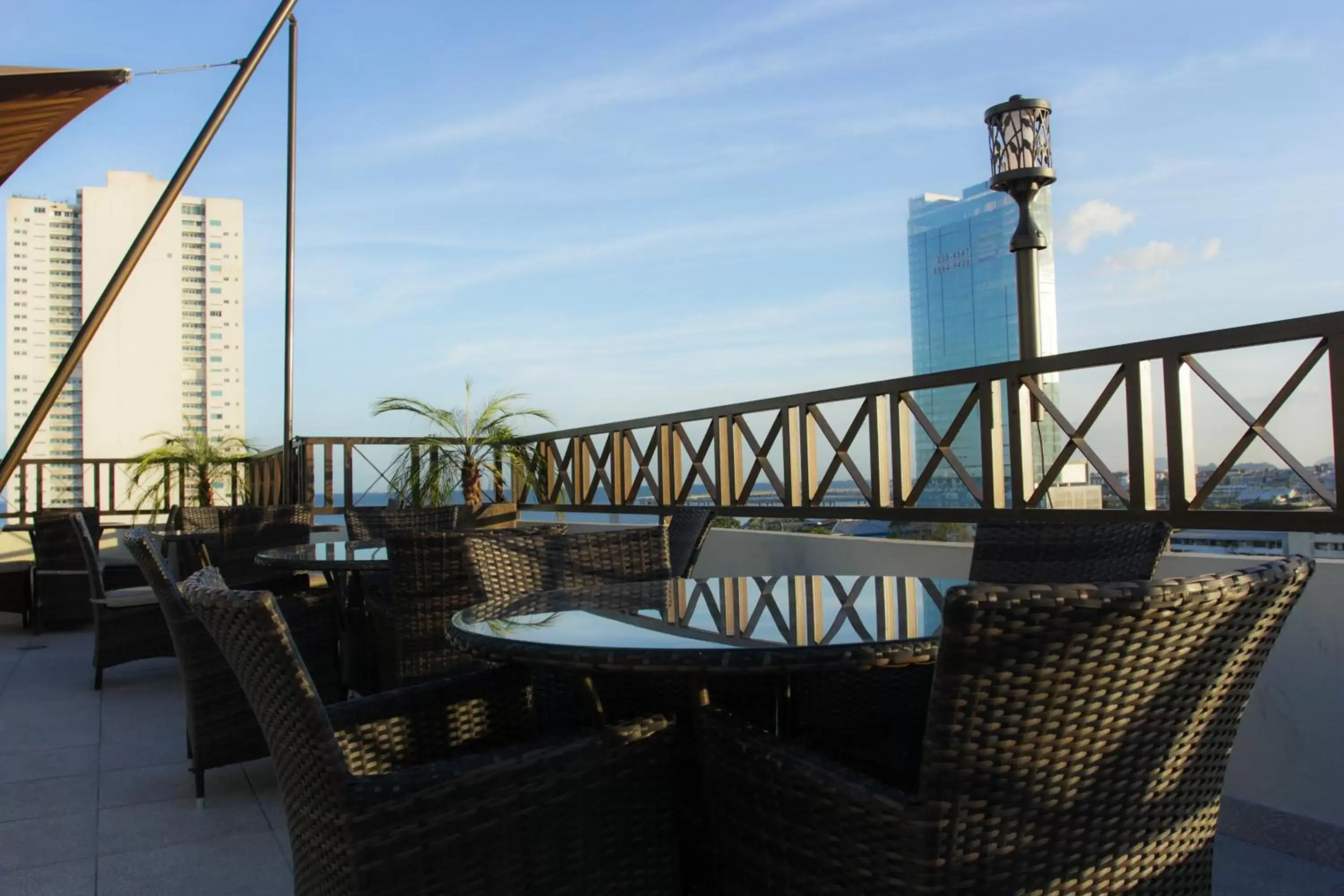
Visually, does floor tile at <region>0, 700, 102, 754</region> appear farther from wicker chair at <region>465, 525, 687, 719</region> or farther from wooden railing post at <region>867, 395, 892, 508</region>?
wooden railing post at <region>867, 395, 892, 508</region>

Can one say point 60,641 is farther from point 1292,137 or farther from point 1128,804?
point 1292,137

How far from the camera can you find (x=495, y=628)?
5.71 feet

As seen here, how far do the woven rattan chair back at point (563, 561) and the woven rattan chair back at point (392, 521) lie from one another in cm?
231

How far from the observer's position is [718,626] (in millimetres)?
1785

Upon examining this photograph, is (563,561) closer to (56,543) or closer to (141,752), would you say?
(141,752)

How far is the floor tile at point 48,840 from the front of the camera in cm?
256

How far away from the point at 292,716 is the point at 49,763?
276 cm

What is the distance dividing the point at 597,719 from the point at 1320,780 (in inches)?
77.3

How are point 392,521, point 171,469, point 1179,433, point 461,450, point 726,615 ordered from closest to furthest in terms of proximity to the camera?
point 726,615 → point 1179,433 → point 392,521 → point 461,450 → point 171,469

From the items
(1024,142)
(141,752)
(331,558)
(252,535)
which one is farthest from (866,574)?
(252,535)

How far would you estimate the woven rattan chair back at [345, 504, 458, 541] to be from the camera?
502cm

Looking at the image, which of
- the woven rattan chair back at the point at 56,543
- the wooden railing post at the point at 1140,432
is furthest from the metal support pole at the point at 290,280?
the wooden railing post at the point at 1140,432

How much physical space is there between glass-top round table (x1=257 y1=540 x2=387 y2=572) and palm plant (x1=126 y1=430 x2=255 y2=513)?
21.7ft

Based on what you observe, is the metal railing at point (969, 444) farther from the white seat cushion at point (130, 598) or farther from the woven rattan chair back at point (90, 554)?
the woven rattan chair back at point (90, 554)
